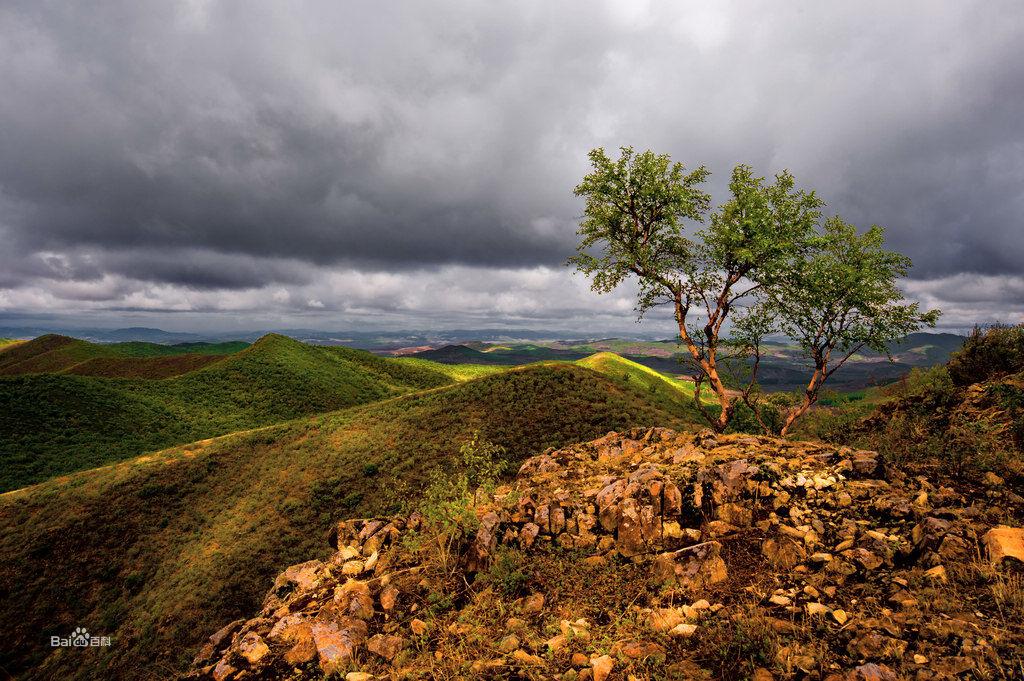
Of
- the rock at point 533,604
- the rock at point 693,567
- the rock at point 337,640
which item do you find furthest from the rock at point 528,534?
the rock at point 337,640

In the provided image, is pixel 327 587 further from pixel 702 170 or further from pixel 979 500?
pixel 702 170

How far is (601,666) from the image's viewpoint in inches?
298

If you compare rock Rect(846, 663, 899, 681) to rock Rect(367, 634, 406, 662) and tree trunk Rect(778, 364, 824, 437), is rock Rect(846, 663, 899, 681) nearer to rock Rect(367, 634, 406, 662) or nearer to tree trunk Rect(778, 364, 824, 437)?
rock Rect(367, 634, 406, 662)

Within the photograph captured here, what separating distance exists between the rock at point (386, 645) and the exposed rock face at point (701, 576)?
3cm

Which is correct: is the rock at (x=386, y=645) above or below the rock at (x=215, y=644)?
above

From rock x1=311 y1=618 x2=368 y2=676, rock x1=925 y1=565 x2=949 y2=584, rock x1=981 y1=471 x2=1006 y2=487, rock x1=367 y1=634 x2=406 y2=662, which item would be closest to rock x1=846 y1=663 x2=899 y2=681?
rock x1=925 y1=565 x2=949 y2=584

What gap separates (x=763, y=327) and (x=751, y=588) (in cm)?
1610

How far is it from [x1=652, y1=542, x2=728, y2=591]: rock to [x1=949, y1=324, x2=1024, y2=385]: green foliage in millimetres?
25579

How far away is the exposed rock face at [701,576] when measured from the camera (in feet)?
22.6

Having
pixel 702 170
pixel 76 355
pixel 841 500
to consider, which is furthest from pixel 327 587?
pixel 76 355

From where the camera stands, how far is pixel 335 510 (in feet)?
102

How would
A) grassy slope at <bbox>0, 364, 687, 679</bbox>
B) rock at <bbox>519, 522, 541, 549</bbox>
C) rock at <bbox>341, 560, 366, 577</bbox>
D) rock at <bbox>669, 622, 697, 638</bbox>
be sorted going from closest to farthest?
rock at <bbox>669, 622, 697, 638</bbox> < rock at <bbox>519, 522, 541, 549</bbox> < rock at <bbox>341, 560, 366, 577</bbox> < grassy slope at <bbox>0, 364, 687, 679</bbox>

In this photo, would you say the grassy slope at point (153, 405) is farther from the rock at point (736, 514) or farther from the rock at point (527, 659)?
the rock at point (736, 514)

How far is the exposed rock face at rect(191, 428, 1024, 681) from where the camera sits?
6.90 m
